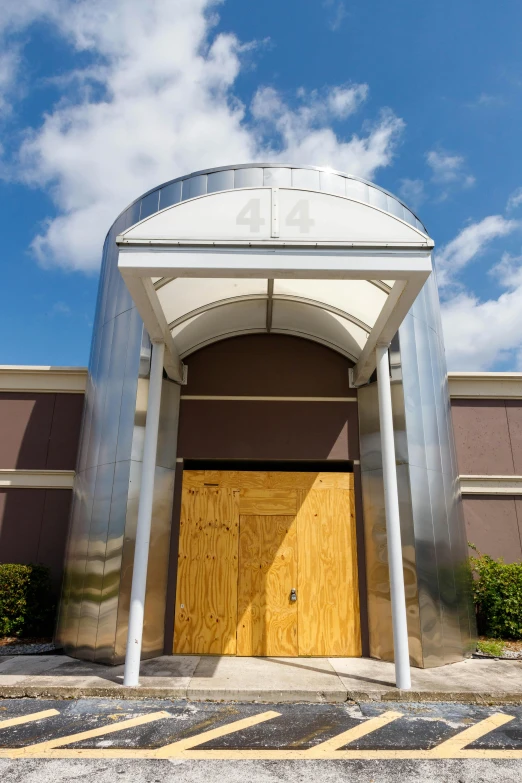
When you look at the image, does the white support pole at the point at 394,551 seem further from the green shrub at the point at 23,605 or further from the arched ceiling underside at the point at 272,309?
the green shrub at the point at 23,605

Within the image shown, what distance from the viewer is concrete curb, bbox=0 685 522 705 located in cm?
517

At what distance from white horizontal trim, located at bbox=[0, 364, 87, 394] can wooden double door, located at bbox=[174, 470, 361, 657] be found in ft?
13.5

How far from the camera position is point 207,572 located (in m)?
7.53

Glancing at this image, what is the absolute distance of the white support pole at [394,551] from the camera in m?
5.54

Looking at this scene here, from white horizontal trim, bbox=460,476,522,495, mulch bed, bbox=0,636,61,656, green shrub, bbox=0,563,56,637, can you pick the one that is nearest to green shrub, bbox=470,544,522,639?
white horizontal trim, bbox=460,476,522,495

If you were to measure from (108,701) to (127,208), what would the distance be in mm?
7481

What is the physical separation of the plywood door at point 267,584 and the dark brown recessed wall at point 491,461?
13.7ft

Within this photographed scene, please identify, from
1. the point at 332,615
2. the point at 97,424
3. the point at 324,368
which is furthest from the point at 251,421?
the point at 332,615

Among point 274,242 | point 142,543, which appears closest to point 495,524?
point 142,543

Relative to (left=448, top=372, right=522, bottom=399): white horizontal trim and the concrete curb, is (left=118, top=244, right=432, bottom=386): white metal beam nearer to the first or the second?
the concrete curb

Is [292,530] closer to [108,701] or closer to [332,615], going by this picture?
[332,615]

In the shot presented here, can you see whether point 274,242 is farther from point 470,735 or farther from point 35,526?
point 35,526

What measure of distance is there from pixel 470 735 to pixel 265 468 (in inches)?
188

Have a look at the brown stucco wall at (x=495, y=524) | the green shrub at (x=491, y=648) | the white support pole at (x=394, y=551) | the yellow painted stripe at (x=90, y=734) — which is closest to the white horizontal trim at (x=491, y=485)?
the brown stucco wall at (x=495, y=524)
